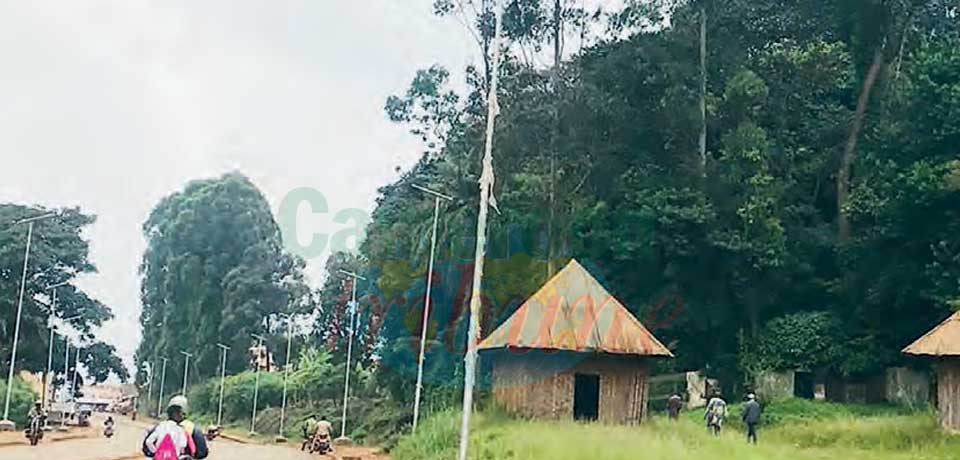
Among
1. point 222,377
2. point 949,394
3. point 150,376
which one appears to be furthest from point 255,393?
point 949,394

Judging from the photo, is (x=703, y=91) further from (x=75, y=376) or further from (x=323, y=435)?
(x=75, y=376)

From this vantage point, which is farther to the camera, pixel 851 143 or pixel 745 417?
pixel 851 143

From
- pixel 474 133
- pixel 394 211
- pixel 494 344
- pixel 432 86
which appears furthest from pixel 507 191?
pixel 394 211

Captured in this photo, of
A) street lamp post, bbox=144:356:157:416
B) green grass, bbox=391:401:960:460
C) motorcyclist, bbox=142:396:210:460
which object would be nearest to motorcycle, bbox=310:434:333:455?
green grass, bbox=391:401:960:460

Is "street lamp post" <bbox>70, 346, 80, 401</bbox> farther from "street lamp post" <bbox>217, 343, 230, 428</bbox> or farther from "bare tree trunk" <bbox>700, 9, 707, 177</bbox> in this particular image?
"bare tree trunk" <bbox>700, 9, 707, 177</bbox>

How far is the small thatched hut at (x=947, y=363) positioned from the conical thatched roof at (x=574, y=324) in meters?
5.84

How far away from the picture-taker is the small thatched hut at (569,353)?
26422 mm

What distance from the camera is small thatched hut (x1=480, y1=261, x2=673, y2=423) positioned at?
2642 cm

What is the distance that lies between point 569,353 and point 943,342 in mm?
8302

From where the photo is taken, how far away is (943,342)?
25.5 meters

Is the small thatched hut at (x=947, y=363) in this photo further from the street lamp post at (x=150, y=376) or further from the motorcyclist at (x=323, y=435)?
the street lamp post at (x=150, y=376)

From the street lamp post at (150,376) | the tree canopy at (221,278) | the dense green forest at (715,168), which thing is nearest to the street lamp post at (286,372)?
the tree canopy at (221,278)

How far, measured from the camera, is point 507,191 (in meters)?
38.9

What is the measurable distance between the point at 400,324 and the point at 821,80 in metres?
20.1
